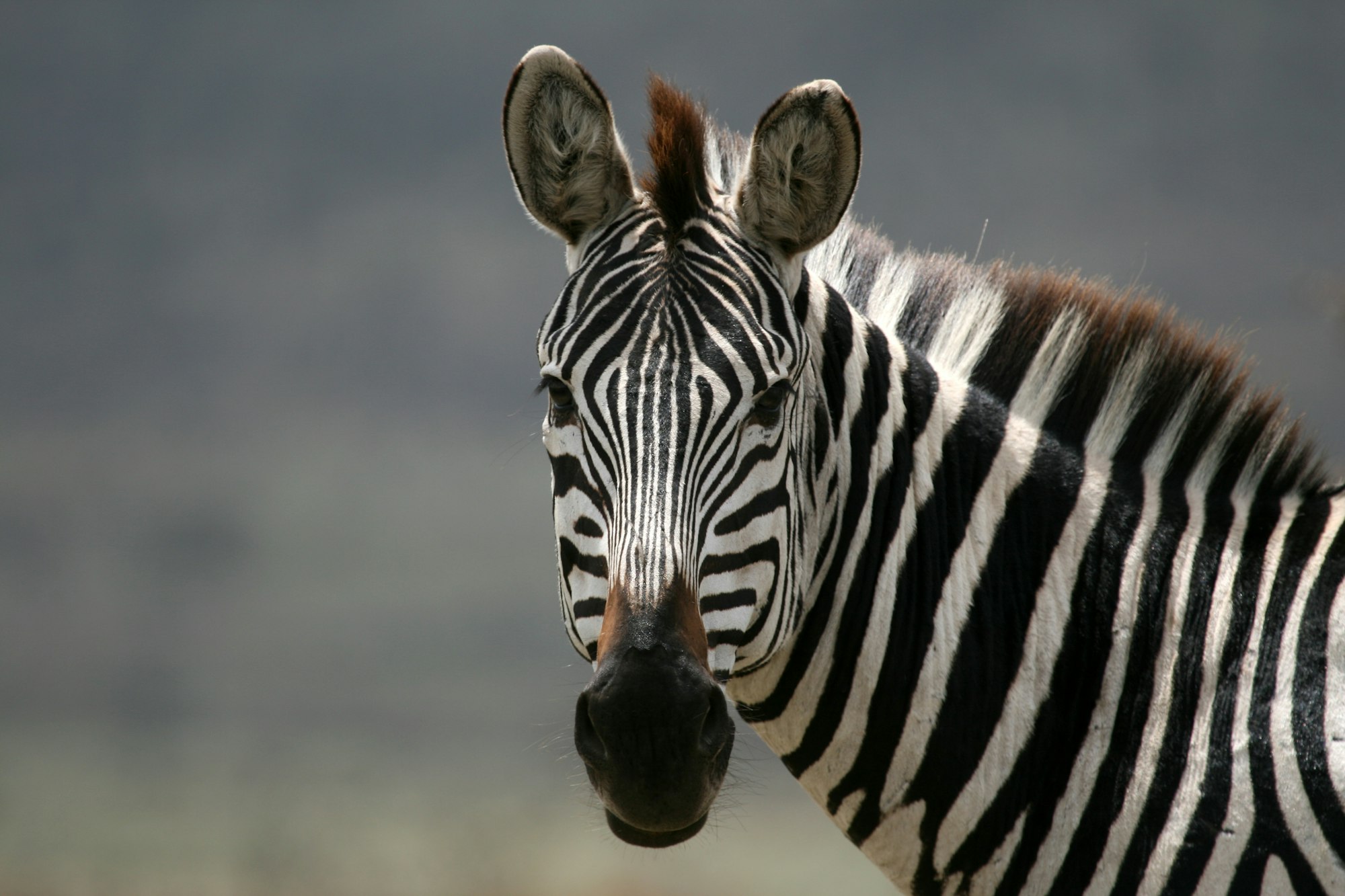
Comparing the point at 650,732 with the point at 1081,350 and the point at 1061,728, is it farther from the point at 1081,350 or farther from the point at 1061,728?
the point at 1081,350

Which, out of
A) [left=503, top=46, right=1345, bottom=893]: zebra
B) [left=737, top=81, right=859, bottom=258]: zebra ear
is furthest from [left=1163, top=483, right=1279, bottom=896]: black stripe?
[left=737, top=81, right=859, bottom=258]: zebra ear

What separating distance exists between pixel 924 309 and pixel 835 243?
1.39 ft

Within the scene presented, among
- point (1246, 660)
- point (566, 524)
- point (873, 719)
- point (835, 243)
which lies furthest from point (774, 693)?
A: point (835, 243)

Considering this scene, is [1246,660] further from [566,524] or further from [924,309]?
[566,524]

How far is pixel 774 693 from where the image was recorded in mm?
3107

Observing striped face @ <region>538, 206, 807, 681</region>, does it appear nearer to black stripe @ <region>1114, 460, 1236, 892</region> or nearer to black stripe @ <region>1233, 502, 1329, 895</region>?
black stripe @ <region>1114, 460, 1236, 892</region>

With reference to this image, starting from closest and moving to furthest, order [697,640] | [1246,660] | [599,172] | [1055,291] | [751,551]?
1. [697,640]
2. [751,551]
3. [1246,660]
4. [599,172]
5. [1055,291]

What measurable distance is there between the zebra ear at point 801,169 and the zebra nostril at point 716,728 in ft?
4.62

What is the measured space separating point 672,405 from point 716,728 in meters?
0.84

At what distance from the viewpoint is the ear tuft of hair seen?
295cm

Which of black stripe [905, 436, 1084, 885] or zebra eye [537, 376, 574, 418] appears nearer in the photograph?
zebra eye [537, 376, 574, 418]

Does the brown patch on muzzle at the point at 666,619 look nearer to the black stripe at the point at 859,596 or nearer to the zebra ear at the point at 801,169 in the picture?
the black stripe at the point at 859,596

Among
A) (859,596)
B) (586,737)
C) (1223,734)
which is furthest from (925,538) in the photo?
(586,737)

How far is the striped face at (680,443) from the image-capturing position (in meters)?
2.54
